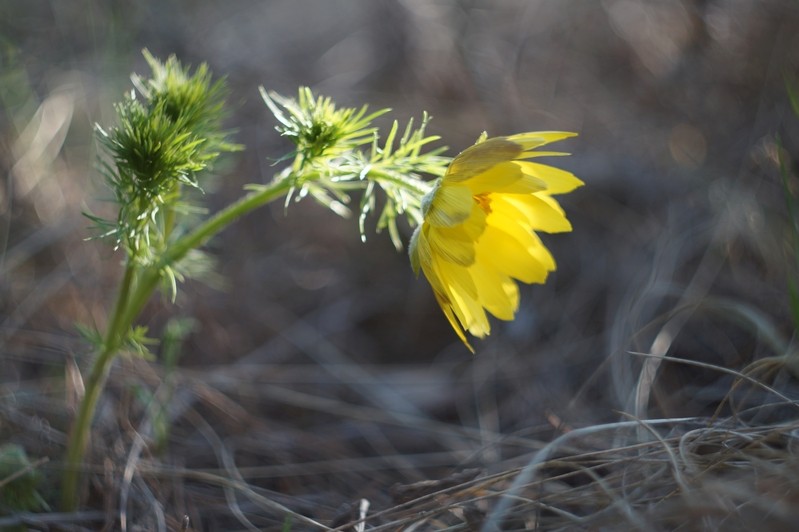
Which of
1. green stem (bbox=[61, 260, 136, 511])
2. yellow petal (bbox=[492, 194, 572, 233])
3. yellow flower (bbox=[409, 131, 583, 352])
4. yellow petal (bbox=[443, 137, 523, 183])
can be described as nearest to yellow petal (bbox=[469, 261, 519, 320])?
yellow flower (bbox=[409, 131, 583, 352])

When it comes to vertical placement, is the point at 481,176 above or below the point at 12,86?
below

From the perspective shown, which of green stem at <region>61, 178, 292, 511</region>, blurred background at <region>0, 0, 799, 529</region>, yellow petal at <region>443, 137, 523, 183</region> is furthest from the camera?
blurred background at <region>0, 0, 799, 529</region>

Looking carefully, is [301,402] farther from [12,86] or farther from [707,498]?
[12,86]

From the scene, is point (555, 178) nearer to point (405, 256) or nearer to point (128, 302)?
point (128, 302)

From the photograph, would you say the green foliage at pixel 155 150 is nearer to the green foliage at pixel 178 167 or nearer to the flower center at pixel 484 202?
the green foliage at pixel 178 167

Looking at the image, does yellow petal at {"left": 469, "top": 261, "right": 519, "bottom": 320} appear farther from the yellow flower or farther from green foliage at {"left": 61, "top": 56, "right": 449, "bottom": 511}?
green foliage at {"left": 61, "top": 56, "right": 449, "bottom": 511}

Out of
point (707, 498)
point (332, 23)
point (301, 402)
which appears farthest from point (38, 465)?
point (332, 23)

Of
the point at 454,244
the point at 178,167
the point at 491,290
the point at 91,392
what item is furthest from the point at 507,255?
the point at 91,392
